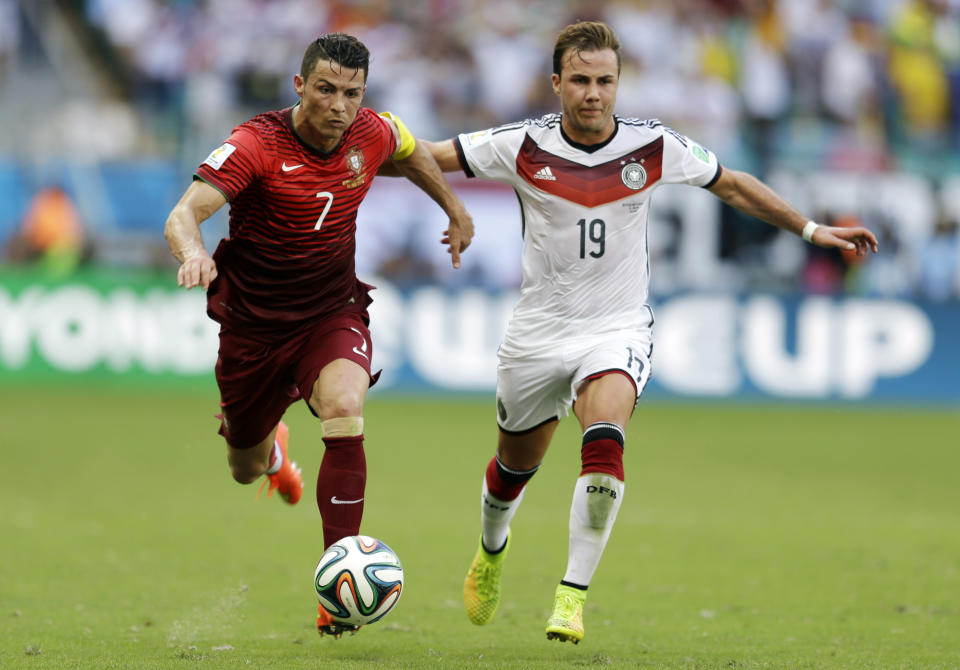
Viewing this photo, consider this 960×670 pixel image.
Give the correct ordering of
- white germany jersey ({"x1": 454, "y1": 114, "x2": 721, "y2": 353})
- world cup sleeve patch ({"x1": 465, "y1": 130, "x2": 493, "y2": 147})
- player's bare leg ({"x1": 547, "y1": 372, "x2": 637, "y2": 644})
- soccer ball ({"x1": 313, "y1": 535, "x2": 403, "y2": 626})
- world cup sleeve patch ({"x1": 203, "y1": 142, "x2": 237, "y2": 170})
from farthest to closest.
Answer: world cup sleeve patch ({"x1": 465, "y1": 130, "x2": 493, "y2": 147})
white germany jersey ({"x1": 454, "y1": 114, "x2": 721, "y2": 353})
player's bare leg ({"x1": 547, "y1": 372, "x2": 637, "y2": 644})
world cup sleeve patch ({"x1": 203, "y1": 142, "x2": 237, "y2": 170})
soccer ball ({"x1": 313, "y1": 535, "x2": 403, "y2": 626})

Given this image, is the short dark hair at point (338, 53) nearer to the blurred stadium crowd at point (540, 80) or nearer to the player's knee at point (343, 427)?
the player's knee at point (343, 427)

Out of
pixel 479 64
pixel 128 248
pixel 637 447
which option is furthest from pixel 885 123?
pixel 128 248

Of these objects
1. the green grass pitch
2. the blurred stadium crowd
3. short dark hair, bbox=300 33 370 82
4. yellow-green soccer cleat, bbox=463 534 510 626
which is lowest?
the green grass pitch

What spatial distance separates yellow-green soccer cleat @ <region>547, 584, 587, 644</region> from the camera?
20.9 feet

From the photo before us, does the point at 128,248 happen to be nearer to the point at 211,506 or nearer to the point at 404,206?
the point at 404,206

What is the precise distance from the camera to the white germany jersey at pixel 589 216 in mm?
7270

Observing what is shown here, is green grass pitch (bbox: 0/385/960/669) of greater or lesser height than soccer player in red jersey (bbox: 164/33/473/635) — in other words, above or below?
below

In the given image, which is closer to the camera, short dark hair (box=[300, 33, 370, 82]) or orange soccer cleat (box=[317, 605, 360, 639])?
orange soccer cleat (box=[317, 605, 360, 639])

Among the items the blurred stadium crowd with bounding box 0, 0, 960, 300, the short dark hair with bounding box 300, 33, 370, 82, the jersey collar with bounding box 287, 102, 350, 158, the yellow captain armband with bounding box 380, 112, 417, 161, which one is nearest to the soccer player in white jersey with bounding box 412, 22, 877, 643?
the yellow captain armband with bounding box 380, 112, 417, 161

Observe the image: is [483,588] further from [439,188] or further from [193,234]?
[193,234]

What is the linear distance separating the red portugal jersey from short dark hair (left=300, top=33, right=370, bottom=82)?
414 mm

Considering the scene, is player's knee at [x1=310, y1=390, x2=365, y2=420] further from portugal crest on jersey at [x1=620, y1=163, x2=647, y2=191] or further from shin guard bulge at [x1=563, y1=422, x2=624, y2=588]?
portugal crest on jersey at [x1=620, y1=163, x2=647, y2=191]

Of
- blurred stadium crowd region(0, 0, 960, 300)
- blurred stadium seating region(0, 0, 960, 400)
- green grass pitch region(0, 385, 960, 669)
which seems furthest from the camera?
blurred stadium crowd region(0, 0, 960, 300)

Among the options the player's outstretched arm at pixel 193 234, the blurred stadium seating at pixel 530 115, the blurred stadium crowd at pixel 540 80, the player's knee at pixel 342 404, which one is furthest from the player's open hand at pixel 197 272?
the blurred stadium crowd at pixel 540 80
